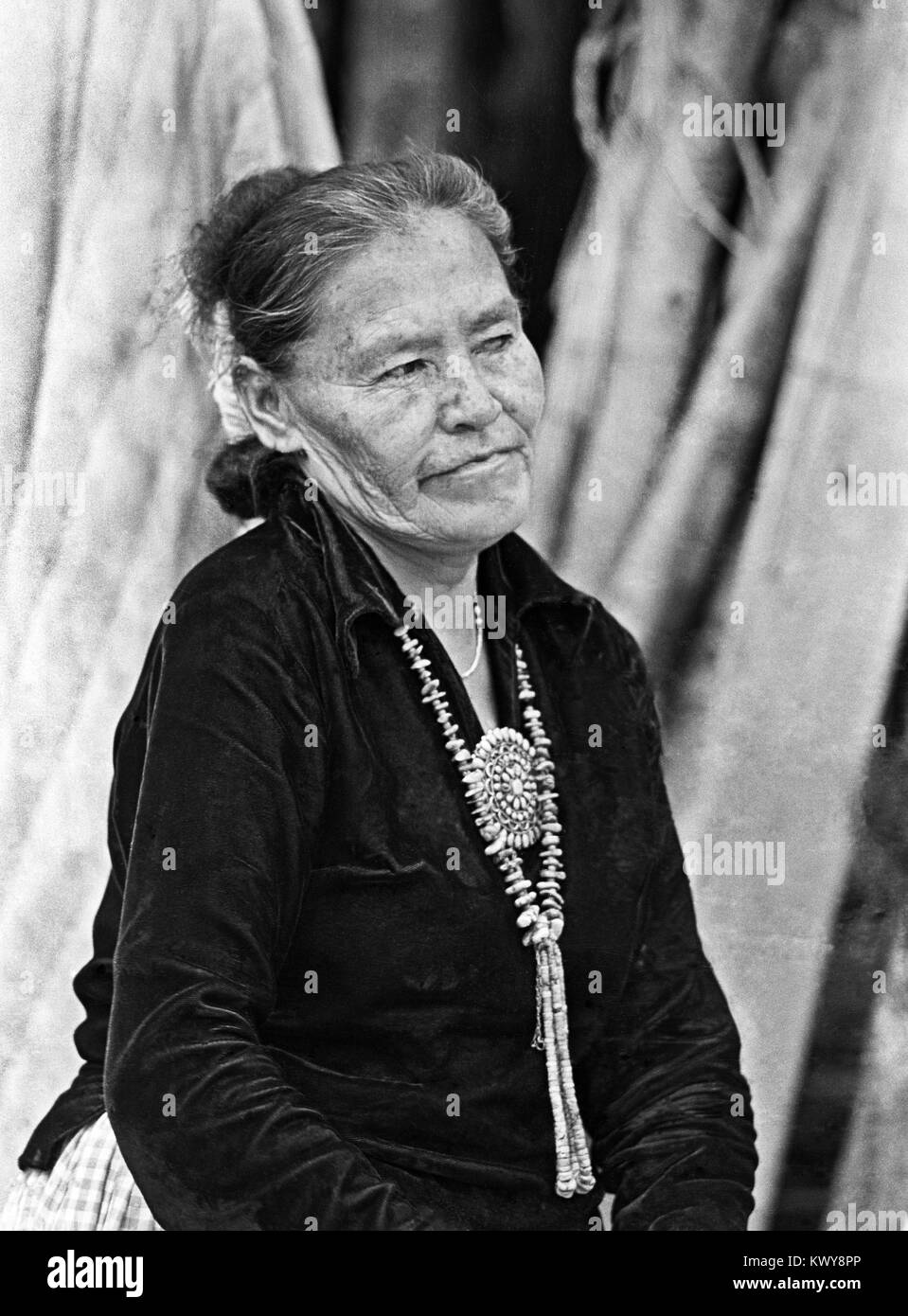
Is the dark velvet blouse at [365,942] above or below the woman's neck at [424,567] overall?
below

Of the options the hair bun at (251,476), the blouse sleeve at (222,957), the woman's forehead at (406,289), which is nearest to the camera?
the blouse sleeve at (222,957)

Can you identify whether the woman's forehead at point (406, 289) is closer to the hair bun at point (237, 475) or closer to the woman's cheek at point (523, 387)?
the woman's cheek at point (523, 387)

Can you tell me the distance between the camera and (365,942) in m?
2.48

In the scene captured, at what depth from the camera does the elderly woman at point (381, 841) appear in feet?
7.73

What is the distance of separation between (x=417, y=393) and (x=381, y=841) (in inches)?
25.4

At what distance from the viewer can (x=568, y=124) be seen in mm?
2943

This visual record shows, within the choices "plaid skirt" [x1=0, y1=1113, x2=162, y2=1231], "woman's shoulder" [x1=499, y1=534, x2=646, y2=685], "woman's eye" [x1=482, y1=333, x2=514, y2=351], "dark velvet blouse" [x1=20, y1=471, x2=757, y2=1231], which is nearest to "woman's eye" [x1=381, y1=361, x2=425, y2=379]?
"woman's eye" [x1=482, y1=333, x2=514, y2=351]

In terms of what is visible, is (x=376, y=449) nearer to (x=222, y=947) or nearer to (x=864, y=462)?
(x=222, y=947)

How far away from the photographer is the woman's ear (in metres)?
2.60

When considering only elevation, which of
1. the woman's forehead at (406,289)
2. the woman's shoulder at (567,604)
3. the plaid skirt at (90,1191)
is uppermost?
the woman's forehead at (406,289)

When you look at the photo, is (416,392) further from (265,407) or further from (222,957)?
(222,957)

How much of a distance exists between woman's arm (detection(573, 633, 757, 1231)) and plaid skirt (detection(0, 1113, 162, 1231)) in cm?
70

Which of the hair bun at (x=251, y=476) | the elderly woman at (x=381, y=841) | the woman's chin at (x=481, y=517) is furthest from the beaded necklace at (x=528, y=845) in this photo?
the hair bun at (x=251, y=476)

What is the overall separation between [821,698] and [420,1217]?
111cm
